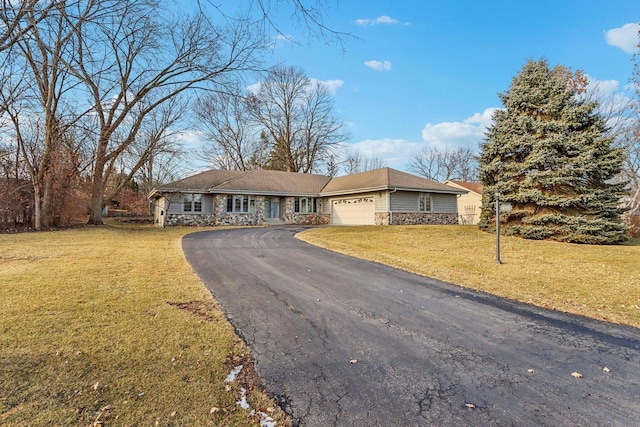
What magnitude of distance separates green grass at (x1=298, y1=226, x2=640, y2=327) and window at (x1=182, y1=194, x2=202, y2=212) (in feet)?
37.5

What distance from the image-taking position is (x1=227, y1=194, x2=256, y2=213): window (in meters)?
21.6

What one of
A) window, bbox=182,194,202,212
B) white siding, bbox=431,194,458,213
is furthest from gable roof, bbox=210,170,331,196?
white siding, bbox=431,194,458,213

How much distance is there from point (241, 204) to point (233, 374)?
19898 mm

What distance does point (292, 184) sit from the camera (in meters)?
25.2

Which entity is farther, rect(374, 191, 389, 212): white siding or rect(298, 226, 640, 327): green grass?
rect(374, 191, 389, 212): white siding

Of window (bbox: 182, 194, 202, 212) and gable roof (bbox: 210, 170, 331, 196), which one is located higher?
gable roof (bbox: 210, 170, 331, 196)

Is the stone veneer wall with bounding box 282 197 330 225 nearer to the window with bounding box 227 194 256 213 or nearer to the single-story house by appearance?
the single-story house

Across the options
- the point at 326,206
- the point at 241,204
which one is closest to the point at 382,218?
the point at 326,206

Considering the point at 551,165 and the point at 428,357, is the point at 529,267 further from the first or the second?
the point at 551,165

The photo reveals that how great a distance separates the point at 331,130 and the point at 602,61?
78.1 feet

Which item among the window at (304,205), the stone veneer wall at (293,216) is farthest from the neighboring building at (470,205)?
the stone veneer wall at (293,216)

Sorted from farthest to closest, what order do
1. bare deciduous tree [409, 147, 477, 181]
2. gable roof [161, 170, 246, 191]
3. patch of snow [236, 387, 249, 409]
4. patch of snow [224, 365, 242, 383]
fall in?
1. bare deciduous tree [409, 147, 477, 181]
2. gable roof [161, 170, 246, 191]
3. patch of snow [224, 365, 242, 383]
4. patch of snow [236, 387, 249, 409]

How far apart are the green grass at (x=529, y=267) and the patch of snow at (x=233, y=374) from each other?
472cm

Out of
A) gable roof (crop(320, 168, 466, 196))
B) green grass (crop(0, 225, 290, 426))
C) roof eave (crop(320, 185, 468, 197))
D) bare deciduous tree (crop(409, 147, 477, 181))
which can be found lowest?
green grass (crop(0, 225, 290, 426))
